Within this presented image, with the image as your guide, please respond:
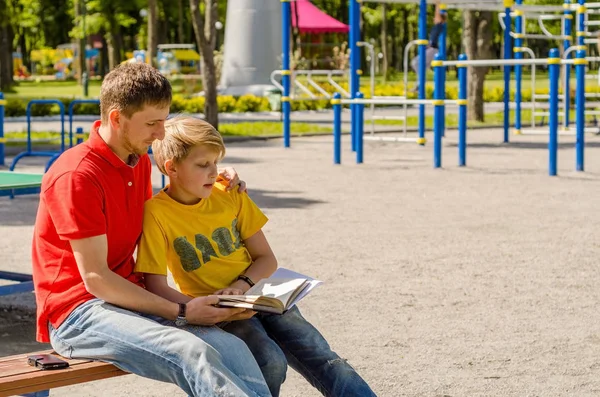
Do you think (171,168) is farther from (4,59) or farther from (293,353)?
(4,59)

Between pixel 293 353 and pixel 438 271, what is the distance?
3.79 meters

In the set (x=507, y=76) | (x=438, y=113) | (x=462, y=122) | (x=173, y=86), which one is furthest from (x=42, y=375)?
(x=173, y=86)

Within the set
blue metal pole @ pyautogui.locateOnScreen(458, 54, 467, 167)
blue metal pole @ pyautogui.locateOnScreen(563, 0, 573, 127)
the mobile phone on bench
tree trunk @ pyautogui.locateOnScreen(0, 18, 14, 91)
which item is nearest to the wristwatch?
the mobile phone on bench

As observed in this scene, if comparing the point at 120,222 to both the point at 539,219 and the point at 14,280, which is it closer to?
the point at 14,280

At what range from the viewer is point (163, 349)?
343cm

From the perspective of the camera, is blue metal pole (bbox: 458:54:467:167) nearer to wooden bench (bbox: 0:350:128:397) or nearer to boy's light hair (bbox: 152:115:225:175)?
boy's light hair (bbox: 152:115:225:175)

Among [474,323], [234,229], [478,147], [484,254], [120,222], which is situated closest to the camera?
[120,222]

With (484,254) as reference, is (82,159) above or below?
above

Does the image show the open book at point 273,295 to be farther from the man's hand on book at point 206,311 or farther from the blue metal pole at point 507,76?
the blue metal pole at point 507,76

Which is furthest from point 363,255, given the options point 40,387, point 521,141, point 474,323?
point 521,141

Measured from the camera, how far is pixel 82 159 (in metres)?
3.64

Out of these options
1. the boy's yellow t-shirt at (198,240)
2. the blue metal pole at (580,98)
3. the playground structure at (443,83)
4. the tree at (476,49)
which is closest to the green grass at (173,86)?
the tree at (476,49)

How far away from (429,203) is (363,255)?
3.21 meters

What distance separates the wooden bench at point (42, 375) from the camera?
3.38 meters
